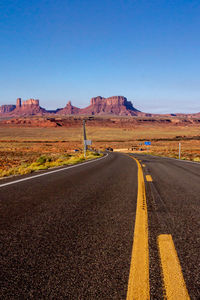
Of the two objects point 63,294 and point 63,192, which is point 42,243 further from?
point 63,192

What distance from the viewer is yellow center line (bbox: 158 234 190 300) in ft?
5.87

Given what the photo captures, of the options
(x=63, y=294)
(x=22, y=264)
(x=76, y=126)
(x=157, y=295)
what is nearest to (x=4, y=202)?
(x=22, y=264)

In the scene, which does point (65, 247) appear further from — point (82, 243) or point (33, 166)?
point (33, 166)

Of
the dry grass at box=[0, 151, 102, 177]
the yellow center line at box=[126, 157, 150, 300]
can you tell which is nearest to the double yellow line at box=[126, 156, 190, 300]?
the yellow center line at box=[126, 157, 150, 300]

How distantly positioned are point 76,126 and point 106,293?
562 ft

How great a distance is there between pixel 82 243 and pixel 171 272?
1.09 m

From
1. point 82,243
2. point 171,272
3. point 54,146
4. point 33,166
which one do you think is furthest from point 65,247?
point 54,146

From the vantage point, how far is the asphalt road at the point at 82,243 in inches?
74.5

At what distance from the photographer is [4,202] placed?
4742 mm

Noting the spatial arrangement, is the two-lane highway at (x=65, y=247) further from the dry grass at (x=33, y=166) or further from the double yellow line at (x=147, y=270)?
the dry grass at (x=33, y=166)

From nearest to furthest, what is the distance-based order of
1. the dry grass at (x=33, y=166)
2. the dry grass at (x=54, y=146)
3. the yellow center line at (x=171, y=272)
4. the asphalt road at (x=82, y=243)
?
the yellow center line at (x=171, y=272) < the asphalt road at (x=82, y=243) < the dry grass at (x=33, y=166) < the dry grass at (x=54, y=146)

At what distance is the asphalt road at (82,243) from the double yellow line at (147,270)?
0.16 ft

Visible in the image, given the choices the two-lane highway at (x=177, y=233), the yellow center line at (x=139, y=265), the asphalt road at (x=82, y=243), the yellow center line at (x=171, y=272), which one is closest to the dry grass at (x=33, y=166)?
the asphalt road at (x=82, y=243)

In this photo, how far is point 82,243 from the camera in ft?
9.00
